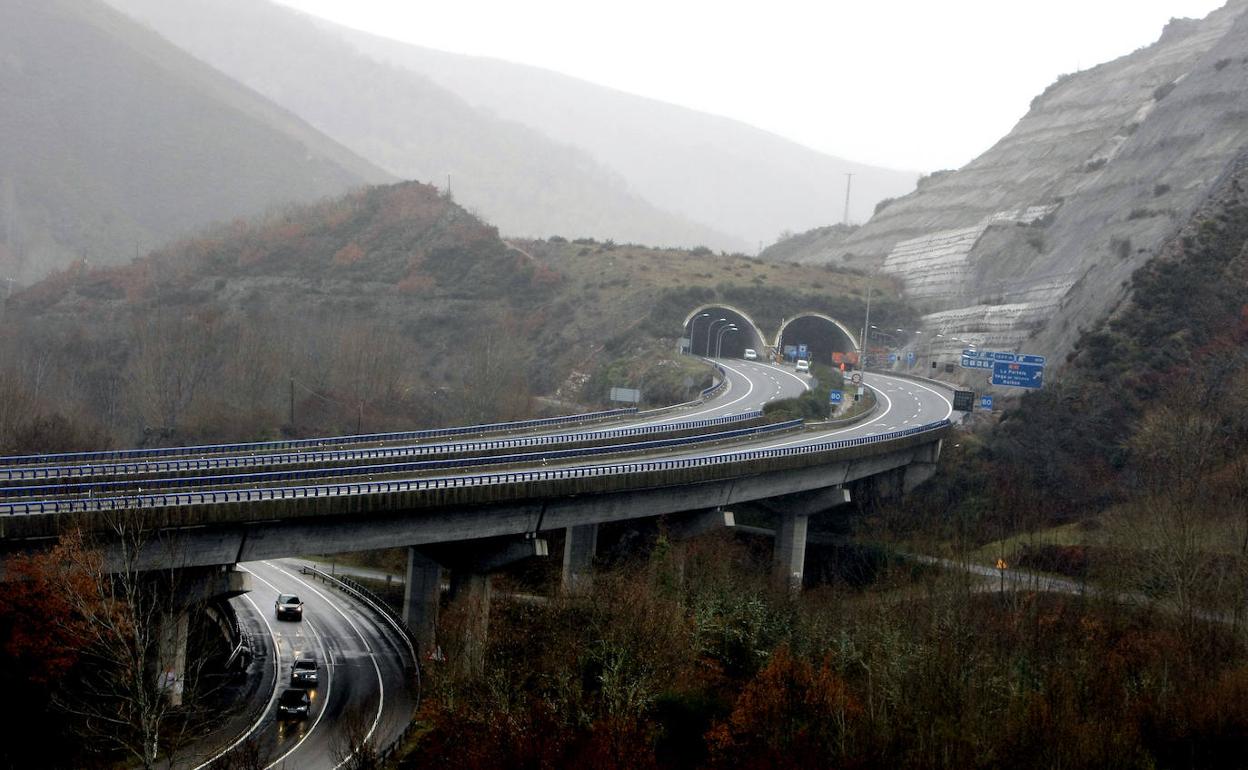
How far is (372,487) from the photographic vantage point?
128 ft

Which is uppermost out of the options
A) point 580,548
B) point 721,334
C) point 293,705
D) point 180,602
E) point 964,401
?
point 721,334

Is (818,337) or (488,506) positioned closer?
(488,506)

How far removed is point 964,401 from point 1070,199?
50.3 metres

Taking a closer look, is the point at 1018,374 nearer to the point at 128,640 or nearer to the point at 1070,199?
the point at 1070,199

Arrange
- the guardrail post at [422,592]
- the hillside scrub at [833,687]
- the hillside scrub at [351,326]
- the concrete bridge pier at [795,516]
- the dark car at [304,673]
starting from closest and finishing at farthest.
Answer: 1. the hillside scrub at [833,687]
2. the dark car at [304,673]
3. the guardrail post at [422,592]
4. the concrete bridge pier at [795,516]
5. the hillside scrub at [351,326]

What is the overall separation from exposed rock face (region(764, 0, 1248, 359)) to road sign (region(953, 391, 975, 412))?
824cm

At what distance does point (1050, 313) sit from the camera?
92.9 meters

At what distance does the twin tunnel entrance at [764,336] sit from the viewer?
4309 inches

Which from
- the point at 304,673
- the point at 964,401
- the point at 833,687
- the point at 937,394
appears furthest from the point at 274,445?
the point at 937,394

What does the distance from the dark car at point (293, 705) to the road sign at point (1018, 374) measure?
48457mm

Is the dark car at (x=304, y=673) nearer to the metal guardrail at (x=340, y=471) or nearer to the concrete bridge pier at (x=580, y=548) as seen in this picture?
the metal guardrail at (x=340, y=471)

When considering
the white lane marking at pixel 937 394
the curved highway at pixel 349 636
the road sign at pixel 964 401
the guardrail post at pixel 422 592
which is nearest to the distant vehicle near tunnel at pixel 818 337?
the white lane marking at pixel 937 394

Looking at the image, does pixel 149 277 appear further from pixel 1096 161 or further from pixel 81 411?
pixel 1096 161

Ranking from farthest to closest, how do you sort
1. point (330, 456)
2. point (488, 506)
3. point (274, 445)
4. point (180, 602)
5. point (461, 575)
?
point (274, 445), point (330, 456), point (461, 575), point (488, 506), point (180, 602)
